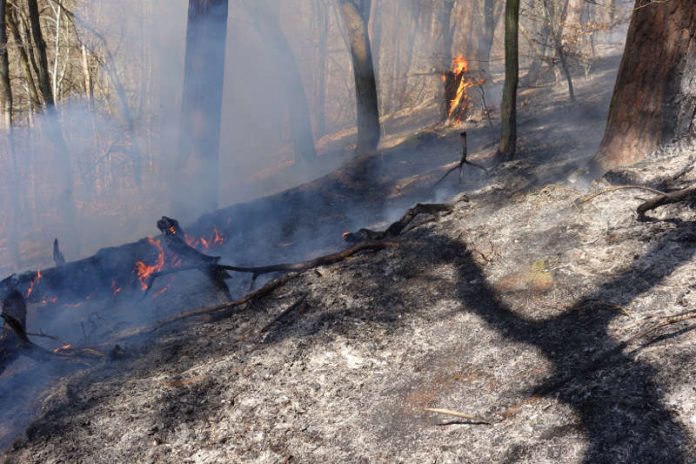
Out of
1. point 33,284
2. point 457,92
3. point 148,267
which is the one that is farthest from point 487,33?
point 33,284

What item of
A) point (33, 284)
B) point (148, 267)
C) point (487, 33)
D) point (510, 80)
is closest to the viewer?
point (33, 284)

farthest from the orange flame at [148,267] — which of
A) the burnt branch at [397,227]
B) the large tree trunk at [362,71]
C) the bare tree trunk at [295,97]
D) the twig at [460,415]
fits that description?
the bare tree trunk at [295,97]

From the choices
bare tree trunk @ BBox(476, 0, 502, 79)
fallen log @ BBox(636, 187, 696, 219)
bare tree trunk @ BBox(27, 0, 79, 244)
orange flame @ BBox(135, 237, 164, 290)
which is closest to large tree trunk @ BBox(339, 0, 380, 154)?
bare tree trunk @ BBox(476, 0, 502, 79)

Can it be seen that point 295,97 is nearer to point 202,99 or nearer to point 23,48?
point 23,48

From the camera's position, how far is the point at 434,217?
19.9 feet

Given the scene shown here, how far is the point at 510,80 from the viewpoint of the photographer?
7281 mm

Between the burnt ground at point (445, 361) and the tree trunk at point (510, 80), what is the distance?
2041 millimetres

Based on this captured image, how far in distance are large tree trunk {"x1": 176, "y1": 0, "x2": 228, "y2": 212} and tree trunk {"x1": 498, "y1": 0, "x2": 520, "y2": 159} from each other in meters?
4.40

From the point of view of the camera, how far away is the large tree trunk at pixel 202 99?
916 centimetres

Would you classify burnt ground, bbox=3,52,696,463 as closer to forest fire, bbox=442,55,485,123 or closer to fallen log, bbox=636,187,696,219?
fallen log, bbox=636,187,696,219

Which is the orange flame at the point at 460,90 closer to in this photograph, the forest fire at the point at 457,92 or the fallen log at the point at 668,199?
the forest fire at the point at 457,92

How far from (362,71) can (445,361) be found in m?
8.71

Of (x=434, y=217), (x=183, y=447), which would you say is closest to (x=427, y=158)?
(x=434, y=217)

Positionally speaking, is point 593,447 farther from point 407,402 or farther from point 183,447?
point 183,447
